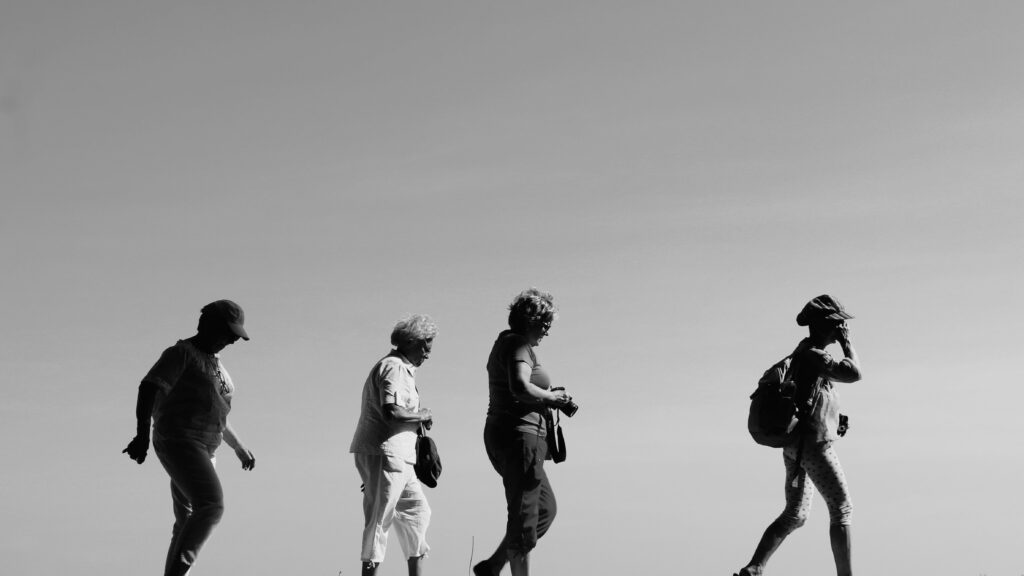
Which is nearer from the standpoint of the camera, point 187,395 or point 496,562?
point 187,395

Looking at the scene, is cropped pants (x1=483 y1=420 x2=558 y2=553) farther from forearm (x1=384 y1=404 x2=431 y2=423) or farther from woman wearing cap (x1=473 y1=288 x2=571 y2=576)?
forearm (x1=384 y1=404 x2=431 y2=423)

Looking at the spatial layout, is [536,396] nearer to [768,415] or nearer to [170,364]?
[768,415]

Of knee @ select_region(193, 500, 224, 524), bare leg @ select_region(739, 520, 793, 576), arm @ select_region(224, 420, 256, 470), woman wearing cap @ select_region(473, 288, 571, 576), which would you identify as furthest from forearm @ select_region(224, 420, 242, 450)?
bare leg @ select_region(739, 520, 793, 576)

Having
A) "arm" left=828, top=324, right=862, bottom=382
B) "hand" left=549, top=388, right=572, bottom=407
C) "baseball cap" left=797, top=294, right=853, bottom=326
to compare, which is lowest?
"hand" left=549, top=388, right=572, bottom=407

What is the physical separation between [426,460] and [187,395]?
2.06m

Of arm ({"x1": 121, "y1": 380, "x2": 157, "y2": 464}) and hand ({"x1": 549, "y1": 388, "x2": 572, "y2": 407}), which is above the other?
hand ({"x1": 549, "y1": 388, "x2": 572, "y2": 407})

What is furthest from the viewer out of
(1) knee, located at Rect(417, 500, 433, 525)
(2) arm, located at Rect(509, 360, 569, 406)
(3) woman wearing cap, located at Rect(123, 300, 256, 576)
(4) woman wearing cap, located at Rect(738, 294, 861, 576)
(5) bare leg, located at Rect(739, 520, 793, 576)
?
(1) knee, located at Rect(417, 500, 433, 525)

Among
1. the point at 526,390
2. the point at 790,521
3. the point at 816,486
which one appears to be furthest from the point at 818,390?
the point at 526,390

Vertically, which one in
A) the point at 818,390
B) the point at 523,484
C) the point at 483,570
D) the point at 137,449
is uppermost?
the point at 818,390

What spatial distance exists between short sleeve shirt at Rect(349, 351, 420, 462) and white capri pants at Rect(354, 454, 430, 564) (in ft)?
0.27

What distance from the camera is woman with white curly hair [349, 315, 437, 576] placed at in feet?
28.5

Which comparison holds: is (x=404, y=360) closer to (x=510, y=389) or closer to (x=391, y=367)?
(x=391, y=367)

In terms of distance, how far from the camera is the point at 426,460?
9062 mm

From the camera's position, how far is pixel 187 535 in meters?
7.52
